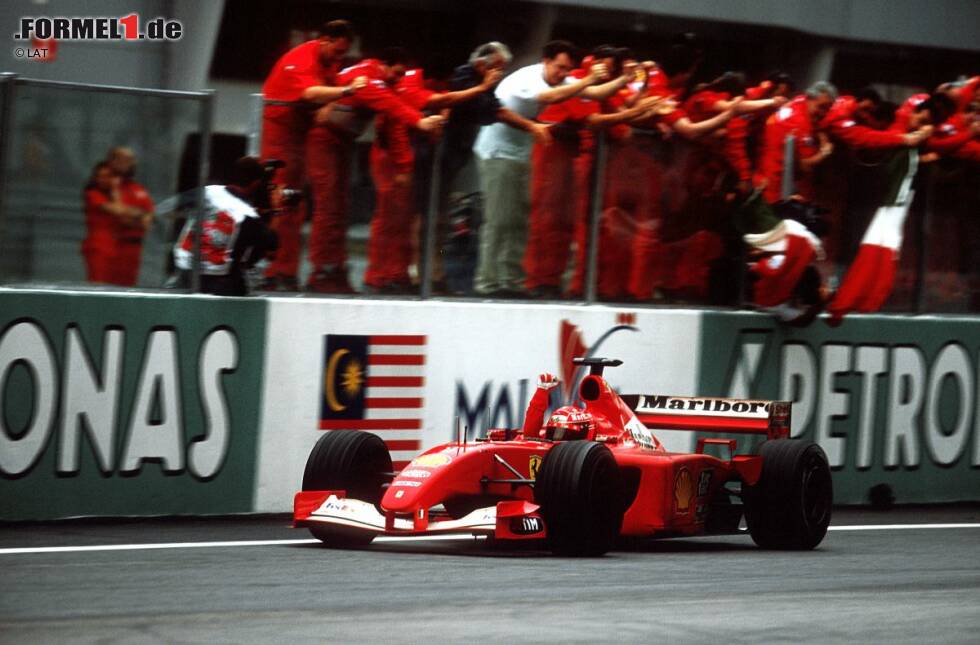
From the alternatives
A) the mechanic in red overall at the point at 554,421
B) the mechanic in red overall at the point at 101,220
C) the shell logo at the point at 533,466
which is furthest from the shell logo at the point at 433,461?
the mechanic in red overall at the point at 101,220

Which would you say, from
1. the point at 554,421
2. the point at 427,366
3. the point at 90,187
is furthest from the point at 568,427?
the point at 90,187

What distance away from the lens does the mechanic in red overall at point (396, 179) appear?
41.7ft

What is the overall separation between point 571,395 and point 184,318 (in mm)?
3239

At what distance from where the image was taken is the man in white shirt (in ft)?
43.3

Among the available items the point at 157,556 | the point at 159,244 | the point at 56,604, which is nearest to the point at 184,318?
the point at 159,244

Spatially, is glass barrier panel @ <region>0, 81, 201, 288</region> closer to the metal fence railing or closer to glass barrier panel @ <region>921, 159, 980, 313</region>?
the metal fence railing

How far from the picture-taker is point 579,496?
390 inches

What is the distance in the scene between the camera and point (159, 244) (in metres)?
11.6

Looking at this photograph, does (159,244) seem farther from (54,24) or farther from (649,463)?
(54,24)

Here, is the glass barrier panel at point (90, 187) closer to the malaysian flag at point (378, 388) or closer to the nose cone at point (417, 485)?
the malaysian flag at point (378, 388)

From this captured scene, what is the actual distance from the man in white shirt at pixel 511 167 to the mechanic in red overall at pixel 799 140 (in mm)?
2007

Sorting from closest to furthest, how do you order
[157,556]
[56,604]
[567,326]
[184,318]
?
[56,604] < [157,556] < [184,318] < [567,326]

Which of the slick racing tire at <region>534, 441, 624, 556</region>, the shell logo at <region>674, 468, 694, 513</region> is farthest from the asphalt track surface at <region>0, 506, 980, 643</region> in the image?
the shell logo at <region>674, 468, 694, 513</region>

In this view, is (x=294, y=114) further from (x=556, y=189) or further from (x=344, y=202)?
(x=556, y=189)
